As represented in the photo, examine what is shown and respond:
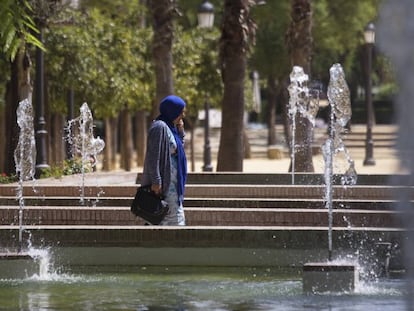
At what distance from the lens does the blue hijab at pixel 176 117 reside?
11.3 metres

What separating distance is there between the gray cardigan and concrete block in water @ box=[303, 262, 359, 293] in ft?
6.28

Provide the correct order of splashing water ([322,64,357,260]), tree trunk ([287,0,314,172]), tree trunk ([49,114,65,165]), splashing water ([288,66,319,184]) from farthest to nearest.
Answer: tree trunk ([49,114,65,165]) → tree trunk ([287,0,314,172]) → splashing water ([288,66,319,184]) → splashing water ([322,64,357,260])

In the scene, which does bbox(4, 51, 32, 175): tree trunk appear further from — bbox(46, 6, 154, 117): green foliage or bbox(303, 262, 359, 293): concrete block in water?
bbox(303, 262, 359, 293): concrete block in water

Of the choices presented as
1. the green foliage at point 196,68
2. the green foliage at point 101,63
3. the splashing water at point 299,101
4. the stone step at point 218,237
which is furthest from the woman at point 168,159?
the green foliage at point 196,68

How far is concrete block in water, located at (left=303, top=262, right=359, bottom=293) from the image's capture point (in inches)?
383

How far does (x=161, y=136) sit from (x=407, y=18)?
614 cm

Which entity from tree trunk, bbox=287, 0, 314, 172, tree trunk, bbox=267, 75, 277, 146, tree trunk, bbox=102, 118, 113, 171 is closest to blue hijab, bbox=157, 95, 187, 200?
tree trunk, bbox=287, 0, 314, 172

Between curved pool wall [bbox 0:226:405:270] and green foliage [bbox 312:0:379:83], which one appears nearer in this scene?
curved pool wall [bbox 0:226:405:270]

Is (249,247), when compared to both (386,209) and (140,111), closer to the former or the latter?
(386,209)

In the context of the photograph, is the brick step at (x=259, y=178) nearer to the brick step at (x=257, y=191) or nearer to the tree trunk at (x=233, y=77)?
the brick step at (x=257, y=191)

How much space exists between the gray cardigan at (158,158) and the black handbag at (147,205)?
0.09m

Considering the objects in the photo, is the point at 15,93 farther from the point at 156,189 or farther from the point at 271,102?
the point at 271,102

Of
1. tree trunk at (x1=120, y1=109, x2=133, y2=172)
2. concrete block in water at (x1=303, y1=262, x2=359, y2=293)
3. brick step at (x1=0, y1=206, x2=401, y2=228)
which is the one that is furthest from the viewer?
tree trunk at (x1=120, y1=109, x2=133, y2=172)

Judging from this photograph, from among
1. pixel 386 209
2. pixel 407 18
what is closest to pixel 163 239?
pixel 386 209
